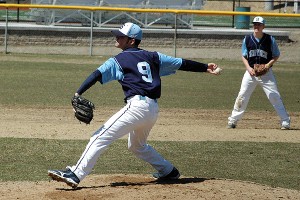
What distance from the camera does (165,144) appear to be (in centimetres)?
1153

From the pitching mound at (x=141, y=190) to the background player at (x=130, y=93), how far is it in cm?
26

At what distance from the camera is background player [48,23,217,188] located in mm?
7945

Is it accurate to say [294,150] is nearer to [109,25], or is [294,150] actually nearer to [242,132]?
[242,132]

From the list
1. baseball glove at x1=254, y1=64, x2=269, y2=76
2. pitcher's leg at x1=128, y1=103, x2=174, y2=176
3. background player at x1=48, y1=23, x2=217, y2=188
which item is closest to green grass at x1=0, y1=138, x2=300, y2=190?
pitcher's leg at x1=128, y1=103, x2=174, y2=176

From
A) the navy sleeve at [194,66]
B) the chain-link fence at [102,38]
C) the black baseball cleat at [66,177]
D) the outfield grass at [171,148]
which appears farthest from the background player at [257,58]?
the chain-link fence at [102,38]

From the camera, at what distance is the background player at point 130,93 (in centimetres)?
795

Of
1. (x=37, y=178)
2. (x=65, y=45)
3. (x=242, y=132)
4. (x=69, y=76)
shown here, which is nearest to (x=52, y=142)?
(x=37, y=178)

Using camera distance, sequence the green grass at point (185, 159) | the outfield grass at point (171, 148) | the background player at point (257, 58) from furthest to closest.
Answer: the background player at point (257, 58)
the outfield grass at point (171, 148)
the green grass at point (185, 159)

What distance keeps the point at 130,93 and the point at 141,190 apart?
1036mm

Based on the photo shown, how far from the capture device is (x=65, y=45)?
27.7m

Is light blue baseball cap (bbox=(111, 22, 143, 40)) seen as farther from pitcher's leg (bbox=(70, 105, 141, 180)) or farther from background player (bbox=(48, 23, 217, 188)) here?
pitcher's leg (bbox=(70, 105, 141, 180))

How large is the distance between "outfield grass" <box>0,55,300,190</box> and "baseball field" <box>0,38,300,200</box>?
1 centimetres

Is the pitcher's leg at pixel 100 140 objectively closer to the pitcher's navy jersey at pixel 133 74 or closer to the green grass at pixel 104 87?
the pitcher's navy jersey at pixel 133 74

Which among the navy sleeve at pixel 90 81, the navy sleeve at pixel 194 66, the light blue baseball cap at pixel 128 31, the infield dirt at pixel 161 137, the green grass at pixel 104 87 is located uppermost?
the light blue baseball cap at pixel 128 31
